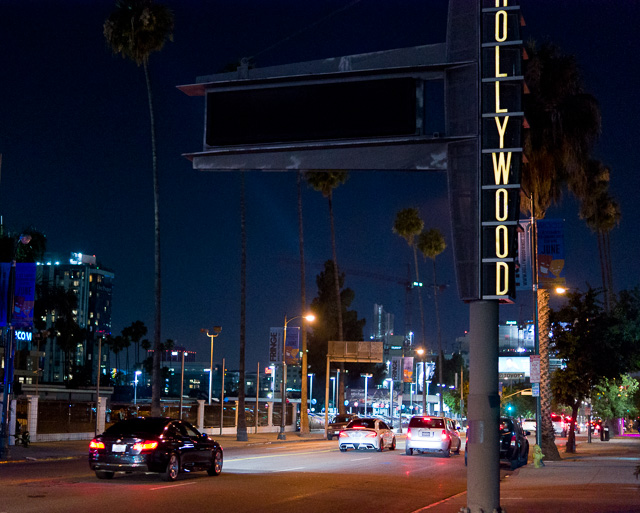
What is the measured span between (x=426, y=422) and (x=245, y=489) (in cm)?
1834

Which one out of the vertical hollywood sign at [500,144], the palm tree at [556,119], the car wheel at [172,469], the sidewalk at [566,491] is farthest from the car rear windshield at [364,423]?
the vertical hollywood sign at [500,144]

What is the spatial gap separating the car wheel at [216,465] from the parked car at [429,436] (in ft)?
47.2

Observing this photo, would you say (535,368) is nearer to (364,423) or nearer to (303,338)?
(364,423)

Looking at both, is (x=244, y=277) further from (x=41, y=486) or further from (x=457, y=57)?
(x=457, y=57)

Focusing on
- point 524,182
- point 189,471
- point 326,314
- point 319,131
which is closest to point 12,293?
point 189,471

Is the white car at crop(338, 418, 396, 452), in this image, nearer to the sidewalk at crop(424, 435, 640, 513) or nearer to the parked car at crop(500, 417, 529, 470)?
the parked car at crop(500, 417, 529, 470)

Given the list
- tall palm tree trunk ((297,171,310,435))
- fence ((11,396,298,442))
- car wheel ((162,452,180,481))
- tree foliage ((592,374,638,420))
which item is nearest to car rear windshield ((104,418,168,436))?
car wheel ((162,452,180,481))

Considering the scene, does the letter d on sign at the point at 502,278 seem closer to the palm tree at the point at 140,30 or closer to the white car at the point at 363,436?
the white car at the point at 363,436

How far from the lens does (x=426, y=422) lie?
118ft

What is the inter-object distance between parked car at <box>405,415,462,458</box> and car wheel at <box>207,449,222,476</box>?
1440 cm

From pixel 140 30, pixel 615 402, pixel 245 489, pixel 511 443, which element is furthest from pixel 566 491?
pixel 615 402

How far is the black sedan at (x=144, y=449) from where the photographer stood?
1970 centimetres

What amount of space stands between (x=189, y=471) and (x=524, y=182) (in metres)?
18.6

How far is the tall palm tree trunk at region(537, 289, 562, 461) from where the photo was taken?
33688 mm
